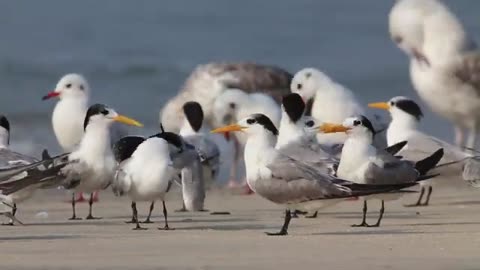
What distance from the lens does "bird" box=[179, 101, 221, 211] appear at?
916cm

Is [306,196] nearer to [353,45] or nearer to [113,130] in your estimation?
[113,130]

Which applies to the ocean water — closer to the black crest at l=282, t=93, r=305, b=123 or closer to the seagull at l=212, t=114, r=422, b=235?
the black crest at l=282, t=93, r=305, b=123

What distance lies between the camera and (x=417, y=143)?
939 cm

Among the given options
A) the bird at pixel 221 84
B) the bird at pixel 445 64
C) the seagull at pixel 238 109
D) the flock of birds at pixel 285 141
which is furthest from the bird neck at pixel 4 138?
the bird at pixel 221 84

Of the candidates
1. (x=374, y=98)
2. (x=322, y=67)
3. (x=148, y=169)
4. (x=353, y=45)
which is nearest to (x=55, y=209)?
(x=148, y=169)

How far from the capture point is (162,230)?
7.38 metres

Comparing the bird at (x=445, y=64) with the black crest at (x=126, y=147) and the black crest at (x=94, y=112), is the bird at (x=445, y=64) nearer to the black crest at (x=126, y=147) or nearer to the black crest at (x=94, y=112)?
the black crest at (x=94, y=112)

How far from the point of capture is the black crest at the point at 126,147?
812 cm

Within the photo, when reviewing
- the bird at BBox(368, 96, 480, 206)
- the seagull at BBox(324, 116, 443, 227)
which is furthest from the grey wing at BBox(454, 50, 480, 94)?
the seagull at BBox(324, 116, 443, 227)

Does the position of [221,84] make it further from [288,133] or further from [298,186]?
[298,186]

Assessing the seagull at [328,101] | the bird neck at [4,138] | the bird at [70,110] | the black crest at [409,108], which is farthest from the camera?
the bird at [70,110]

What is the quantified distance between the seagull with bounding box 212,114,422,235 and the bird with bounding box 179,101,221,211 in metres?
1.48

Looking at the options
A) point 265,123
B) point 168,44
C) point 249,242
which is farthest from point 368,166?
point 168,44

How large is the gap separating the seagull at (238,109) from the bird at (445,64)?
1.18 metres
